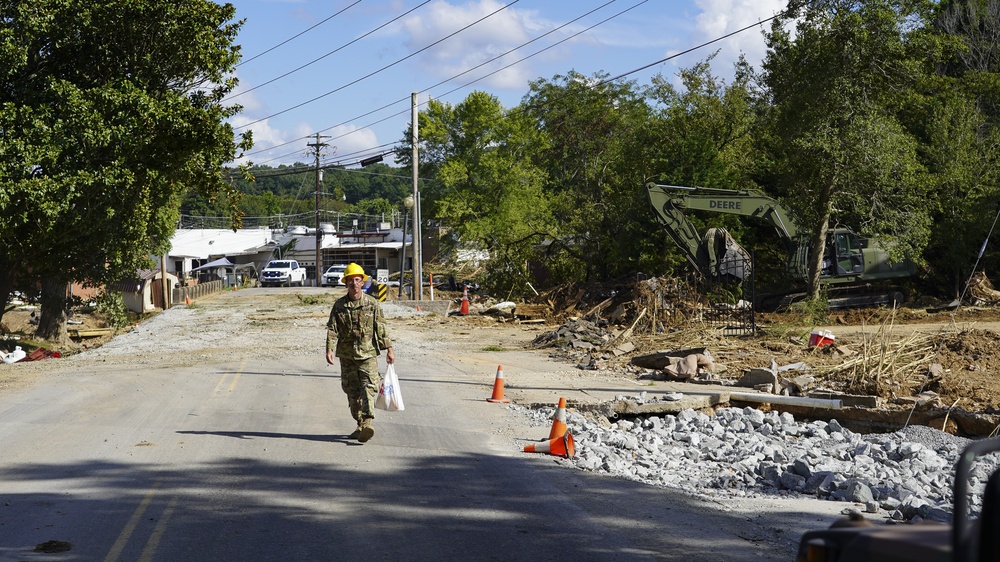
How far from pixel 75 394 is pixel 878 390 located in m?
13.0

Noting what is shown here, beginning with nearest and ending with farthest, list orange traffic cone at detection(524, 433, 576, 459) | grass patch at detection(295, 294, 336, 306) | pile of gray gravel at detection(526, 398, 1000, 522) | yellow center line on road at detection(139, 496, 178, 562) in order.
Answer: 1. yellow center line on road at detection(139, 496, 178, 562)
2. pile of gray gravel at detection(526, 398, 1000, 522)
3. orange traffic cone at detection(524, 433, 576, 459)
4. grass patch at detection(295, 294, 336, 306)

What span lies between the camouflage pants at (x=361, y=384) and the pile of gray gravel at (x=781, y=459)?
94.5 inches

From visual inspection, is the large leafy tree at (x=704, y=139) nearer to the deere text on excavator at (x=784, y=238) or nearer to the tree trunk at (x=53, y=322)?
the deere text on excavator at (x=784, y=238)

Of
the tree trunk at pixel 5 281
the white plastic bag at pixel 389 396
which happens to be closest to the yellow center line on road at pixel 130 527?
the white plastic bag at pixel 389 396

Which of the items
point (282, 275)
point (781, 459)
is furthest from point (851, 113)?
point (282, 275)

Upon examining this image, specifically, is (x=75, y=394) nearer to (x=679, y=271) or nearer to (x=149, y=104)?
(x=149, y=104)

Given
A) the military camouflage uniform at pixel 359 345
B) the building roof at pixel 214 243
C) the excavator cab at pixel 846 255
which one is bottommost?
the military camouflage uniform at pixel 359 345

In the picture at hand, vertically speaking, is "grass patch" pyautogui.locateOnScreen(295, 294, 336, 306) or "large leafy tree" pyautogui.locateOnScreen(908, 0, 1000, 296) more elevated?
"large leafy tree" pyautogui.locateOnScreen(908, 0, 1000, 296)

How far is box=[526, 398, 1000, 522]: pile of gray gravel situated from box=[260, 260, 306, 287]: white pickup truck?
57035 mm

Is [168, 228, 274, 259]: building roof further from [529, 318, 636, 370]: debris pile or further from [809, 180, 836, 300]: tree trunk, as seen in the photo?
[809, 180, 836, 300]: tree trunk

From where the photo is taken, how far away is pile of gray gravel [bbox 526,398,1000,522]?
8508 mm

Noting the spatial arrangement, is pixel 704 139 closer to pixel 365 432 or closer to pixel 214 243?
pixel 365 432

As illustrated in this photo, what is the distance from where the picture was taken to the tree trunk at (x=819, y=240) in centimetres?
2616

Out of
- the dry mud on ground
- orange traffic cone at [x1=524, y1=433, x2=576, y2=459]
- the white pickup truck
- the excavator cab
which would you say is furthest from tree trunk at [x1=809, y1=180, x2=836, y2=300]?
the white pickup truck
